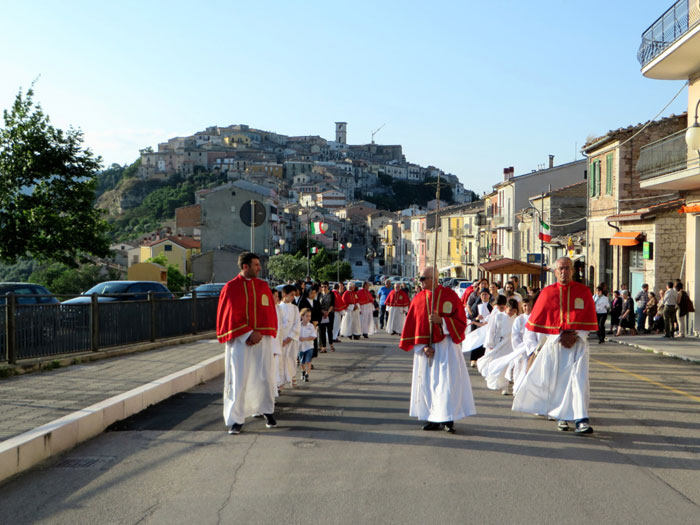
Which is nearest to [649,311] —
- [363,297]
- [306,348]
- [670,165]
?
[670,165]

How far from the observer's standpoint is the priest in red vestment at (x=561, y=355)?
28.8ft

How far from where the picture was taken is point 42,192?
2644 centimetres

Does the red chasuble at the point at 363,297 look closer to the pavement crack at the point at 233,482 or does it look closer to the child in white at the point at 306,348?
the child in white at the point at 306,348

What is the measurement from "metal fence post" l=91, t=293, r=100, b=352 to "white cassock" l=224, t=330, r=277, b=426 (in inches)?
253

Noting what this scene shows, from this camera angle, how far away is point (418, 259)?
109 meters

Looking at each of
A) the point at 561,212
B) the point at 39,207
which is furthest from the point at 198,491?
the point at 561,212

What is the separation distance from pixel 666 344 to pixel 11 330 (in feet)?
56.0

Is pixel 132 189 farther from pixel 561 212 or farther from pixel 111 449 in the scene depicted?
pixel 111 449

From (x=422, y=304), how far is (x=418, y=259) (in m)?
100

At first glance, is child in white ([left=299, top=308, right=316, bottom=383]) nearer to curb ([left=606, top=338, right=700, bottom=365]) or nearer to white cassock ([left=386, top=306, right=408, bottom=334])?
curb ([left=606, top=338, right=700, bottom=365])

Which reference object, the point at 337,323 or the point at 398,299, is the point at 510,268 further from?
the point at 337,323

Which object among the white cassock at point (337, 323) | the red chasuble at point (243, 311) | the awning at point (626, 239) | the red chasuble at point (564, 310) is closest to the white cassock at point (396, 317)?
the white cassock at point (337, 323)

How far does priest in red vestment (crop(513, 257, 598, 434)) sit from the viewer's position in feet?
28.8

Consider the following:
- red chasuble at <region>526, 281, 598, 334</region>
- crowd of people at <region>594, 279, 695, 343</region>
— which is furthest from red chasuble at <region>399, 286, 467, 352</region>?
crowd of people at <region>594, 279, 695, 343</region>
